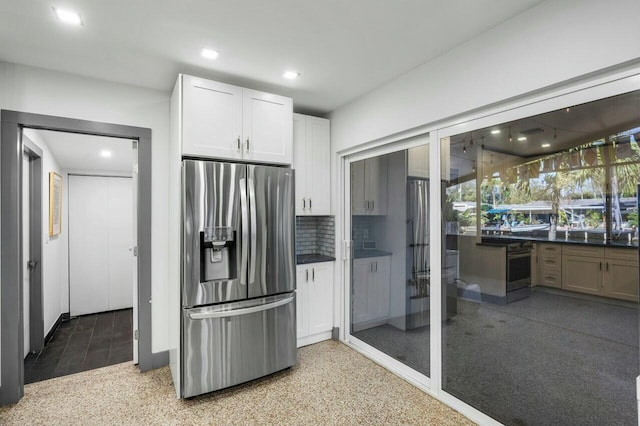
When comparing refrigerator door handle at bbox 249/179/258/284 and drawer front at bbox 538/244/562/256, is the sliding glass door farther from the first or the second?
refrigerator door handle at bbox 249/179/258/284

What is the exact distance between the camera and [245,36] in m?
2.11

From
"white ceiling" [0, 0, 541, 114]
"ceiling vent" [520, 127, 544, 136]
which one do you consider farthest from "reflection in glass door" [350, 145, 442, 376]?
"white ceiling" [0, 0, 541, 114]

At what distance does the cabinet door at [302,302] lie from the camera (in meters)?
3.29

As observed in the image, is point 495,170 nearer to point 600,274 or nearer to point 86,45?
point 600,274

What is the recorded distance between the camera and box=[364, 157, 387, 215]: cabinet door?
10.0ft

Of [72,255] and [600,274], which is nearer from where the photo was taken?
[600,274]

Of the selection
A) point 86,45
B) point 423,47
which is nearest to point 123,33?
point 86,45

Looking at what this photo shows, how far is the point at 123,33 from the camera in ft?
6.70

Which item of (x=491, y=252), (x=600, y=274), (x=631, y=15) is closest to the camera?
(x=631, y=15)

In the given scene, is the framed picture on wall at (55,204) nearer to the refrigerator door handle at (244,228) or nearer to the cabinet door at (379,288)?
the refrigerator door handle at (244,228)

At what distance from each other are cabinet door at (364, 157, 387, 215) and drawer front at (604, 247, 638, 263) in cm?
168

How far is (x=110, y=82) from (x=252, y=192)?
1.60 metres

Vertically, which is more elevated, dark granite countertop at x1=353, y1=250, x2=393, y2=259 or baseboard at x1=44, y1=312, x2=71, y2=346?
dark granite countertop at x1=353, y1=250, x2=393, y2=259

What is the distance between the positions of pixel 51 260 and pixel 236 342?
296 cm
